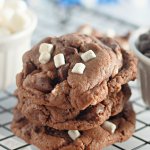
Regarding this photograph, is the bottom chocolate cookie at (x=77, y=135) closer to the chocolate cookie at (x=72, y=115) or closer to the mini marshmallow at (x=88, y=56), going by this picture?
→ the chocolate cookie at (x=72, y=115)

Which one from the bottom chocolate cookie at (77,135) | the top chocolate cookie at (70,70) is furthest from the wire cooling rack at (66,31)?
the top chocolate cookie at (70,70)

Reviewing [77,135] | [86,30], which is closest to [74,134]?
[77,135]

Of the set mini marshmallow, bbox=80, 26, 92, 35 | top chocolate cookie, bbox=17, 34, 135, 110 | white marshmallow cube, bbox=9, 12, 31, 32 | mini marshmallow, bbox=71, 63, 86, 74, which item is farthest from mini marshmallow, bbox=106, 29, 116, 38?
mini marshmallow, bbox=71, 63, 86, 74

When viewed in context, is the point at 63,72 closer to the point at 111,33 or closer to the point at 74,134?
the point at 74,134

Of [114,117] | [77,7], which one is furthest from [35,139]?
[77,7]

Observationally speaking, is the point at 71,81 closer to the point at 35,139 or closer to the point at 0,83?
the point at 35,139

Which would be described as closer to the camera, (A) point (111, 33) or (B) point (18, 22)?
(B) point (18, 22)

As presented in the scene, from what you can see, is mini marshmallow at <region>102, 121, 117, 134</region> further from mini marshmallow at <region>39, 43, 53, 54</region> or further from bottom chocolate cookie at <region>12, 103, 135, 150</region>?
mini marshmallow at <region>39, 43, 53, 54</region>
